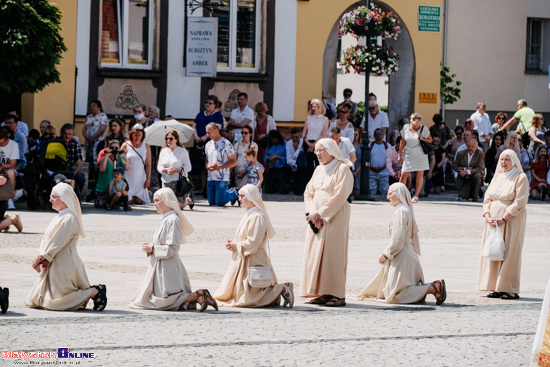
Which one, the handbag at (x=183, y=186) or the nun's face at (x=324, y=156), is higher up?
the nun's face at (x=324, y=156)

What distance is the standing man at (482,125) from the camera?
31.9 metres

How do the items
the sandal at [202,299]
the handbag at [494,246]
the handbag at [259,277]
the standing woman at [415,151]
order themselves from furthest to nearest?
the standing woman at [415,151] < the handbag at [494,246] < the handbag at [259,277] < the sandal at [202,299]

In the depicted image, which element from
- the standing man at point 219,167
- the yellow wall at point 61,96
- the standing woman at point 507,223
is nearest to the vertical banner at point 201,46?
the yellow wall at point 61,96

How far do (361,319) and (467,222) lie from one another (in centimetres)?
1095

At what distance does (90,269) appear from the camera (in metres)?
14.9

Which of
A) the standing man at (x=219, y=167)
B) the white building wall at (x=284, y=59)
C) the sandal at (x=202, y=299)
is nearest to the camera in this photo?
the sandal at (x=202, y=299)

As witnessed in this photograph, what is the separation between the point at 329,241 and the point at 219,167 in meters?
11.0

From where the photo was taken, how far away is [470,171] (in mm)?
28188

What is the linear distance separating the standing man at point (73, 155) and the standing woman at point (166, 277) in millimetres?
10439

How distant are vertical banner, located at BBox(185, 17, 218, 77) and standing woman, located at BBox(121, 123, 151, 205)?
4.10 m

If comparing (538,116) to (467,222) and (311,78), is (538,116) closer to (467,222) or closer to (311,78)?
(311,78)

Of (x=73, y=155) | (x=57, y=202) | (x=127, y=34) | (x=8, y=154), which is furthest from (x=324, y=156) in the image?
(x=127, y=34)

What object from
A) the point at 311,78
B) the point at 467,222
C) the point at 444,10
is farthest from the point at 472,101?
the point at 467,222

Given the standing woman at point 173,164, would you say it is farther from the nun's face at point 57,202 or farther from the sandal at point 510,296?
the nun's face at point 57,202
